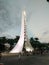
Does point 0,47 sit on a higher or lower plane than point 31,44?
lower

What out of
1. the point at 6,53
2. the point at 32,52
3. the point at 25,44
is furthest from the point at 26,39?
the point at 6,53

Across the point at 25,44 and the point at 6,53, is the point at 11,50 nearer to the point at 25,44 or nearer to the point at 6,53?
the point at 6,53

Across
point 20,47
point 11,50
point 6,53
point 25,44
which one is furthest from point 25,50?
point 6,53

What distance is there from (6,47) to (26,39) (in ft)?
15.3

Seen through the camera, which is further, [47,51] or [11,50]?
[47,51]

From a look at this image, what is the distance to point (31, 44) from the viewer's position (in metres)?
39.8

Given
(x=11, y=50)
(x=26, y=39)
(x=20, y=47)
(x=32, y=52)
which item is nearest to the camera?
(x=11, y=50)

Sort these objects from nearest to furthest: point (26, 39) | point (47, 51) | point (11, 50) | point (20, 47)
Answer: point (11, 50), point (20, 47), point (26, 39), point (47, 51)

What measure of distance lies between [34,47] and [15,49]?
8435 millimetres

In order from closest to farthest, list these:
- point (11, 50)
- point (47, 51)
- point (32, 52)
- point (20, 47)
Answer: point (11, 50), point (20, 47), point (32, 52), point (47, 51)

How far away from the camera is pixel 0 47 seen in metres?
28.4

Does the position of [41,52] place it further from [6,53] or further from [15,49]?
[6,53]

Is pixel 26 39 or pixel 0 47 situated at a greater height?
pixel 26 39

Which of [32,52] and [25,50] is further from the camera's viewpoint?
[32,52]
